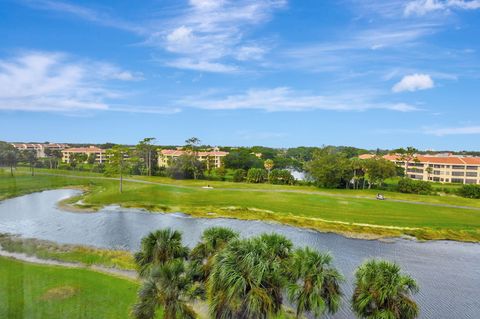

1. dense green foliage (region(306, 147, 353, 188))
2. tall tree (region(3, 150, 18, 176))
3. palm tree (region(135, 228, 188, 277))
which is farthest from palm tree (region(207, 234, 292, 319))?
dense green foliage (region(306, 147, 353, 188))

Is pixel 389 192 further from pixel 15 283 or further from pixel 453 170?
pixel 15 283

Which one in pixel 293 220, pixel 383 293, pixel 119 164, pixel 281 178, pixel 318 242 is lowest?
pixel 318 242

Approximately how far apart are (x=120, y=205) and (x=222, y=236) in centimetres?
1978

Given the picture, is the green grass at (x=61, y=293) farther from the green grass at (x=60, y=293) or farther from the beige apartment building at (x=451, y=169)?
the beige apartment building at (x=451, y=169)

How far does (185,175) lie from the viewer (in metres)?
39.3

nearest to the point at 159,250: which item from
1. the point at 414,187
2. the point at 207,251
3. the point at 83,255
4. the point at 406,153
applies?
the point at 207,251

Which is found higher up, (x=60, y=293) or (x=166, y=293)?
(x=166, y=293)

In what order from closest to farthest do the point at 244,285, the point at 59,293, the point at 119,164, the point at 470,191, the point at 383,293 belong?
1. the point at 244,285
2. the point at 383,293
3. the point at 59,293
4. the point at 119,164
5. the point at 470,191

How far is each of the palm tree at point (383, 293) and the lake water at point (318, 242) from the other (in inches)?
130

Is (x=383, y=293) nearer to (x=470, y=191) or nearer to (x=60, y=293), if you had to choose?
(x=60, y=293)

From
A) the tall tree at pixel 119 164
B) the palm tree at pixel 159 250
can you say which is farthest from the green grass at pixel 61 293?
the tall tree at pixel 119 164

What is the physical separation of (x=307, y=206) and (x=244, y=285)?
21.6m

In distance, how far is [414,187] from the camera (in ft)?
110

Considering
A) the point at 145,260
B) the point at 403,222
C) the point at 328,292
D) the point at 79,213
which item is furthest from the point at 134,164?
the point at 328,292
